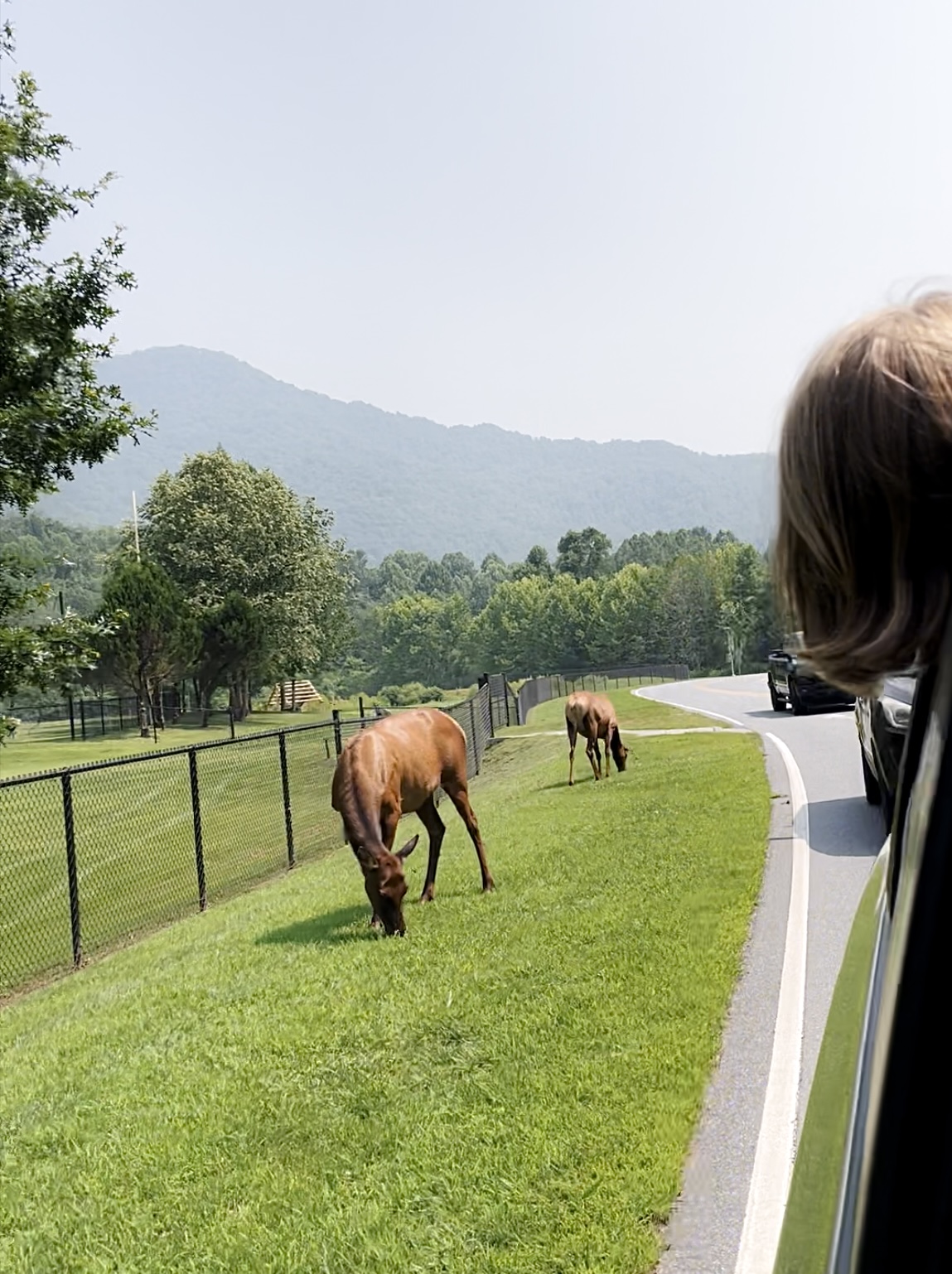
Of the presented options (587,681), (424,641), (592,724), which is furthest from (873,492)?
(424,641)

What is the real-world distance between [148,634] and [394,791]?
4597cm

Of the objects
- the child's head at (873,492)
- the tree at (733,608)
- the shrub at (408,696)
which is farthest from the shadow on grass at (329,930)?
the shrub at (408,696)

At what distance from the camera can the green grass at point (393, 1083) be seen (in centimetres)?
396

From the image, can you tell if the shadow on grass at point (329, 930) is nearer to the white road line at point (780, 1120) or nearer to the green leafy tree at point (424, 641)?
the white road line at point (780, 1120)

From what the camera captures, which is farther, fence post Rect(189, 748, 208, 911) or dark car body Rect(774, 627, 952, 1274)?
fence post Rect(189, 748, 208, 911)

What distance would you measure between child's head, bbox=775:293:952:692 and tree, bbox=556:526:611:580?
16947cm

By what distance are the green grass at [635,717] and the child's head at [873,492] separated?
81.8 feet

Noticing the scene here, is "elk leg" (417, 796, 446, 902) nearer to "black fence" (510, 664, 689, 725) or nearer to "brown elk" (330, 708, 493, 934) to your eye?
"brown elk" (330, 708, 493, 934)

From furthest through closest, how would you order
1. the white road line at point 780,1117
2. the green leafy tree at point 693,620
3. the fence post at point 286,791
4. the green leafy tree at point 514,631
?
the green leafy tree at point 514,631, the green leafy tree at point 693,620, the fence post at point 286,791, the white road line at point 780,1117

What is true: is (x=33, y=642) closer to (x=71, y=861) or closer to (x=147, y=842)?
(x=71, y=861)

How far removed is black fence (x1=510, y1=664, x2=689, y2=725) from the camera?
51.8 metres

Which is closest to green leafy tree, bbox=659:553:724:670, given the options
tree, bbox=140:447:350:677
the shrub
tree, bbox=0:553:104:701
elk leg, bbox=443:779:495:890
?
the shrub

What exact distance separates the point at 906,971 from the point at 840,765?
1426 centimetres

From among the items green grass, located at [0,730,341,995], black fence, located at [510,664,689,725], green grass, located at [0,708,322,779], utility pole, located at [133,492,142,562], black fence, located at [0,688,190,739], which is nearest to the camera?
green grass, located at [0,730,341,995]
